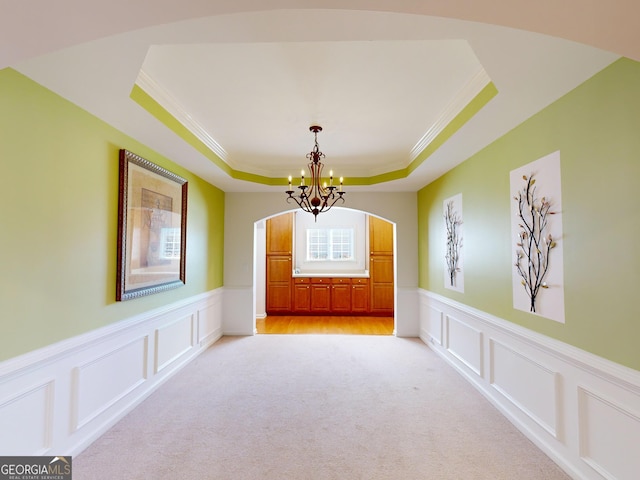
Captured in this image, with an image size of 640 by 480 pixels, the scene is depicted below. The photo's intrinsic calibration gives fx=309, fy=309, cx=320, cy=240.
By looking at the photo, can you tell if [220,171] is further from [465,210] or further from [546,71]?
[546,71]

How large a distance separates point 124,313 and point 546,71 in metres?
3.49

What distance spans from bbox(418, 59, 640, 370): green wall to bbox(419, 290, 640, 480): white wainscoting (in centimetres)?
10

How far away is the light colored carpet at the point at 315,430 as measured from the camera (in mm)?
2002

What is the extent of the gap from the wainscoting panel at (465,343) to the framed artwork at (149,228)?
328 centimetres

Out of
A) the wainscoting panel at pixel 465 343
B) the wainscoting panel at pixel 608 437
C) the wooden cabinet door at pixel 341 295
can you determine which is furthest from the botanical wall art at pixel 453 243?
the wooden cabinet door at pixel 341 295

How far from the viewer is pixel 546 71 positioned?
1.76 meters

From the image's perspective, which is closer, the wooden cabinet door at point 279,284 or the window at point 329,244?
the wooden cabinet door at point 279,284

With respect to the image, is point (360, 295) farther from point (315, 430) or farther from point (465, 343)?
point (315, 430)

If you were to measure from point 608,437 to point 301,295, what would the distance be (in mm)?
5711

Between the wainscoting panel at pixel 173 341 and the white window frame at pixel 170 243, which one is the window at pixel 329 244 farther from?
the white window frame at pixel 170 243

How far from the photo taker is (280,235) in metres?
7.08

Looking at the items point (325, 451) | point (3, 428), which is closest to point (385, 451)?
point (325, 451)

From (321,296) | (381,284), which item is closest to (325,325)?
(321,296)

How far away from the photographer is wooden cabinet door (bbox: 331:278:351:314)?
699 centimetres
